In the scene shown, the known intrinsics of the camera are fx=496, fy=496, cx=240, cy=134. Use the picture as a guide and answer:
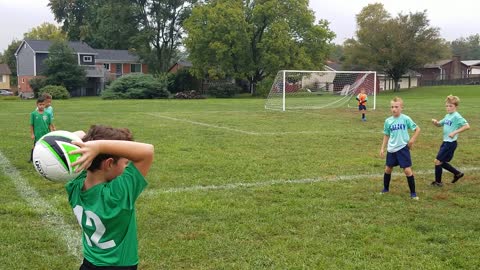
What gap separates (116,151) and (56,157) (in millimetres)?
267

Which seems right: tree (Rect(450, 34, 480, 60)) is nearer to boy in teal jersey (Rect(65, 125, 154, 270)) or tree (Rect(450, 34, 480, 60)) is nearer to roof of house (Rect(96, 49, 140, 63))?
roof of house (Rect(96, 49, 140, 63))

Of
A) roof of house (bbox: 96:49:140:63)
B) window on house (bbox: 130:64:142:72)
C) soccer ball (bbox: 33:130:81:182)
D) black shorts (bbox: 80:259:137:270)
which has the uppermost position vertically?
roof of house (bbox: 96:49:140:63)

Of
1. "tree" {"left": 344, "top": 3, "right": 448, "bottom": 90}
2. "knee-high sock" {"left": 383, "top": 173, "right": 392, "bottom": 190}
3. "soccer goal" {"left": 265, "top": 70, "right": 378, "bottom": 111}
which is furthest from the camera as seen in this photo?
"tree" {"left": 344, "top": 3, "right": 448, "bottom": 90}

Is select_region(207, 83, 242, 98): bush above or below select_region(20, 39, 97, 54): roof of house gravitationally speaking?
below

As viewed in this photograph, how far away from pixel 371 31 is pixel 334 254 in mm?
65288

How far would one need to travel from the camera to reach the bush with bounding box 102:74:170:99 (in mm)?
48219

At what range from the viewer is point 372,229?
561cm

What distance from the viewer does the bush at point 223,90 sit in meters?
52.6

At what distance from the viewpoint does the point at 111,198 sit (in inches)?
102

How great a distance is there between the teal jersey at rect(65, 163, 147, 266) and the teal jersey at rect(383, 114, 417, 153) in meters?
5.37

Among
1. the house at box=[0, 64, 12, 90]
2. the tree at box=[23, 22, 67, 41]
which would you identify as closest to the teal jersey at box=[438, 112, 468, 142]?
the house at box=[0, 64, 12, 90]

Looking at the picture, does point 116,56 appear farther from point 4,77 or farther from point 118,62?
point 4,77

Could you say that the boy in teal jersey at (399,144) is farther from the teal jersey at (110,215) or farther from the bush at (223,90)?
the bush at (223,90)

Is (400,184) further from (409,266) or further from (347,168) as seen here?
(409,266)
